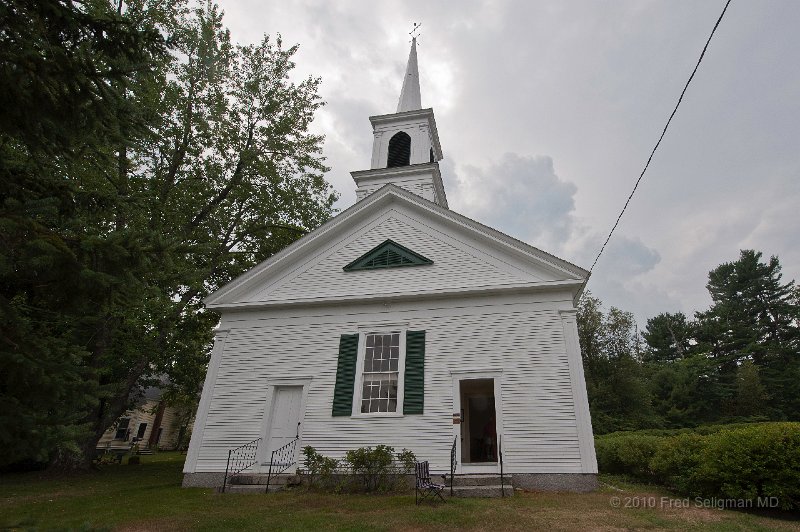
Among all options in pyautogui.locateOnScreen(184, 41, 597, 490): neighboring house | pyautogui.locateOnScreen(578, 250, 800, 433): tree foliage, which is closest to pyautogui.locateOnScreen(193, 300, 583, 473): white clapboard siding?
pyautogui.locateOnScreen(184, 41, 597, 490): neighboring house

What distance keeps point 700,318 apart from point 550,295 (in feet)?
155

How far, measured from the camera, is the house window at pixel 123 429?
33731mm

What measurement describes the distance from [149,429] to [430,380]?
36.7 meters

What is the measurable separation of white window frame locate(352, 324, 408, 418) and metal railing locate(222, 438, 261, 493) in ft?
9.09

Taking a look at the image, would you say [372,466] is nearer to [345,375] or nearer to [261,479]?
[345,375]

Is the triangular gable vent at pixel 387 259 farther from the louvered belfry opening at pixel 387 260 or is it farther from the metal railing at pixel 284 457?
the metal railing at pixel 284 457

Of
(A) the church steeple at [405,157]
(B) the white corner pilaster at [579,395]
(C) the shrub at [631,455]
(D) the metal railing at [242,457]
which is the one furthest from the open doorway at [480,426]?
(A) the church steeple at [405,157]

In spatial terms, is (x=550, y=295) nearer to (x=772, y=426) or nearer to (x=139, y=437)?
(x=772, y=426)

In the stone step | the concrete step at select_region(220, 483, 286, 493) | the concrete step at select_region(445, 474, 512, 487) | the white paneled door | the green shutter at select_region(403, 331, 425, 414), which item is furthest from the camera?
the white paneled door

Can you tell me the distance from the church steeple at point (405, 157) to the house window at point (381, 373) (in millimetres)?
6517

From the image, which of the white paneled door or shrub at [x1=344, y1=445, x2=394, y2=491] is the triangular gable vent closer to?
the white paneled door

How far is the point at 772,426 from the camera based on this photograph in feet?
25.9

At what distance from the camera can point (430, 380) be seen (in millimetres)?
11359

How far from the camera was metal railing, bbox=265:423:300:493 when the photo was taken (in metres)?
11.2
